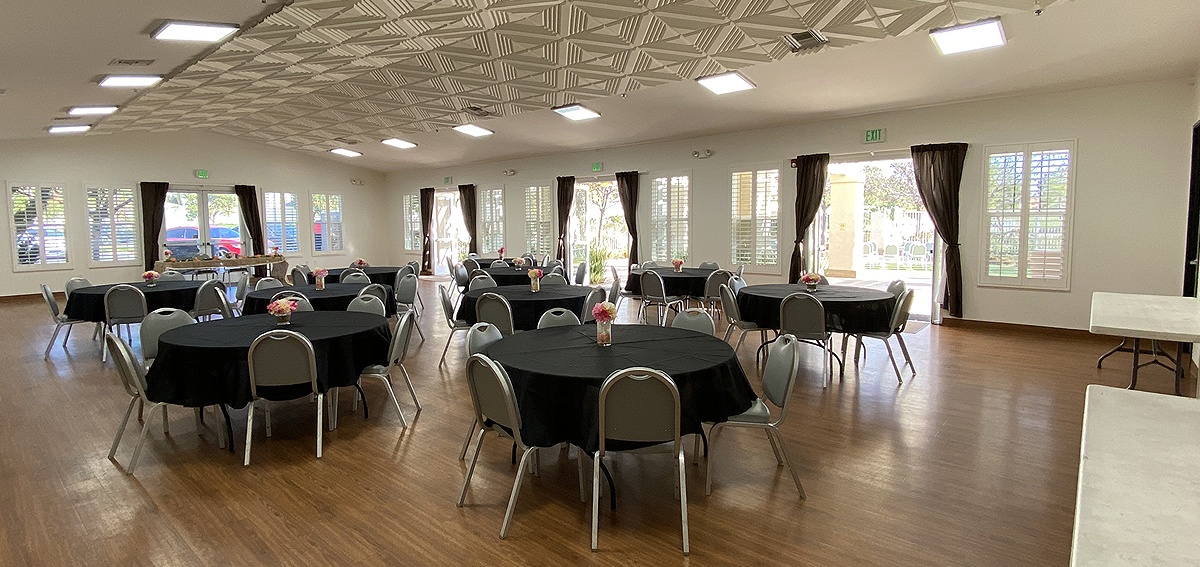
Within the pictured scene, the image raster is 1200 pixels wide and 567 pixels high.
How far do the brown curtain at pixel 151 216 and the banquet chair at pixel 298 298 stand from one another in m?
10.1

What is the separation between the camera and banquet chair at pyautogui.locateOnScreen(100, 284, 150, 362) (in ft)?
22.9

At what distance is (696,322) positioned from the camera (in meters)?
4.44

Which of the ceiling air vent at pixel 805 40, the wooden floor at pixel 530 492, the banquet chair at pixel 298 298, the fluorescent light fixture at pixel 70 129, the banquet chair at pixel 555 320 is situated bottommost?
the wooden floor at pixel 530 492

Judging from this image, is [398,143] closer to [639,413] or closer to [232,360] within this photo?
[232,360]

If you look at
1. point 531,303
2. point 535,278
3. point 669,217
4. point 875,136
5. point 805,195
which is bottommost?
point 531,303

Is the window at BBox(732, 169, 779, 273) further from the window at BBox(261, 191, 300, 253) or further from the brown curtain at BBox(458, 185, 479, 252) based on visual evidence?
the window at BBox(261, 191, 300, 253)

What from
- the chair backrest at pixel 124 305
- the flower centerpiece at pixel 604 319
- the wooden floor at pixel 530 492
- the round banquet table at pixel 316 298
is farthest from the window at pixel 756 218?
the chair backrest at pixel 124 305

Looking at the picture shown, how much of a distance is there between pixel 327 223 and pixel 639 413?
16217mm

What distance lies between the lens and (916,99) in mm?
8266

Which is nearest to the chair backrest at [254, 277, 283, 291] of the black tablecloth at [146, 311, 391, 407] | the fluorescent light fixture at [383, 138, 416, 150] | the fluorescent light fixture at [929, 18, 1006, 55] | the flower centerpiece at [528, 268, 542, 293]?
the black tablecloth at [146, 311, 391, 407]

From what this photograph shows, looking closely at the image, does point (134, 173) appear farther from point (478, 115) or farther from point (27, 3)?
point (27, 3)

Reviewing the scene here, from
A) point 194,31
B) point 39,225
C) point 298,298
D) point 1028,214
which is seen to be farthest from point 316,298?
point 39,225

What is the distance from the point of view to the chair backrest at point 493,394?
9.77 feet

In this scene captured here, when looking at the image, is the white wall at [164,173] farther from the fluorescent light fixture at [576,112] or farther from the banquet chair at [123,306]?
the fluorescent light fixture at [576,112]
